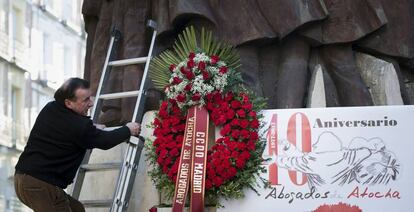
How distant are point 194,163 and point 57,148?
0.89 m

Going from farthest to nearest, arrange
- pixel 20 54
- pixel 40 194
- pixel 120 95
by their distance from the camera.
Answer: pixel 20 54
pixel 120 95
pixel 40 194

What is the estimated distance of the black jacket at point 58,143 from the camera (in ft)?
16.1

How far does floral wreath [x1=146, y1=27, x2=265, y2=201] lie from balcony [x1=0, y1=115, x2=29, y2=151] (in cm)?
1946

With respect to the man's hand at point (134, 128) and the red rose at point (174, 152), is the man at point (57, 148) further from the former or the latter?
the red rose at point (174, 152)

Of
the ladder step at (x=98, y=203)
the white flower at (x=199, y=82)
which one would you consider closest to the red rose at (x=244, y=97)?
the white flower at (x=199, y=82)

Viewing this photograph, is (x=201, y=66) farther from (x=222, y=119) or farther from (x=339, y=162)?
(x=339, y=162)

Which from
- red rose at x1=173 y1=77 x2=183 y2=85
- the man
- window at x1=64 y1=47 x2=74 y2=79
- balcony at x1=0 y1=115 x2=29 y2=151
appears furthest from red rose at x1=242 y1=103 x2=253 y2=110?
window at x1=64 y1=47 x2=74 y2=79

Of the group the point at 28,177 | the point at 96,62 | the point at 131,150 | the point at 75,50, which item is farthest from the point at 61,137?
the point at 75,50

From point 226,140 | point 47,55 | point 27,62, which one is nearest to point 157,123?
point 226,140

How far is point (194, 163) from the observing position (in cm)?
531

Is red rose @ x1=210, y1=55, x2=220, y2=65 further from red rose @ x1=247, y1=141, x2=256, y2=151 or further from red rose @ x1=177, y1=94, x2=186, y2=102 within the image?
red rose @ x1=247, y1=141, x2=256, y2=151

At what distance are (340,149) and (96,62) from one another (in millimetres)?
2551

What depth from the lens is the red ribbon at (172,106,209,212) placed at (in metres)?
5.27

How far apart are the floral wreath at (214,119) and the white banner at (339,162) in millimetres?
128
